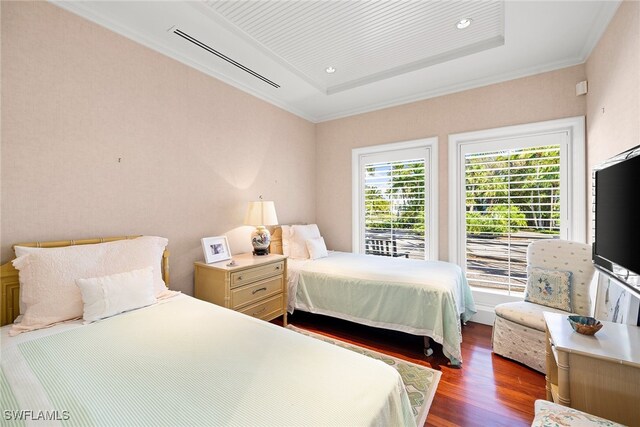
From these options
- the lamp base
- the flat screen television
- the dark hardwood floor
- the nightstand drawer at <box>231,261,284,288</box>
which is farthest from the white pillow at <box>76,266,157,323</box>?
the flat screen television

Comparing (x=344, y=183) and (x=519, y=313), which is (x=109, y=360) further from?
(x=344, y=183)

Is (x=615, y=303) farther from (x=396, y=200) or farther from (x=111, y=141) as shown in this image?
(x=111, y=141)

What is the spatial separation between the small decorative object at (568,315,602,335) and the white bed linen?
3.52 ft

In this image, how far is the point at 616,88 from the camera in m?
1.90

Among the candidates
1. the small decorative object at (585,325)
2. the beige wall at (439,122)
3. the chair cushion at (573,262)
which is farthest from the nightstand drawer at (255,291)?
the chair cushion at (573,262)

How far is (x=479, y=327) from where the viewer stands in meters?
2.95

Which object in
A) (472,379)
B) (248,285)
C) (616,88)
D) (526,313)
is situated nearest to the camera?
(616,88)

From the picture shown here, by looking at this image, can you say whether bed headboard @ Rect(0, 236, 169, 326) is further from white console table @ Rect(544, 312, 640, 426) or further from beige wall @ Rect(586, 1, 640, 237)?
beige wall @ Rect(586, 1, 640, 237)

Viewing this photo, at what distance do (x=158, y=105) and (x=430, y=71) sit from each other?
2675 mm

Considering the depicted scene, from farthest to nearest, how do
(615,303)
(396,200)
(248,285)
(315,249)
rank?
(396,200), (315,249), (248,285), (615,303)

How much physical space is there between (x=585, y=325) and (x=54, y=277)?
2.90 metres

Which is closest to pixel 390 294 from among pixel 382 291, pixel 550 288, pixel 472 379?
pixel 382 291

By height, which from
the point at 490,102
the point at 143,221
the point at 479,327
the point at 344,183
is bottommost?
the point at 479,327

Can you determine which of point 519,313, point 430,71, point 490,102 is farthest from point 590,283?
point 430,71
